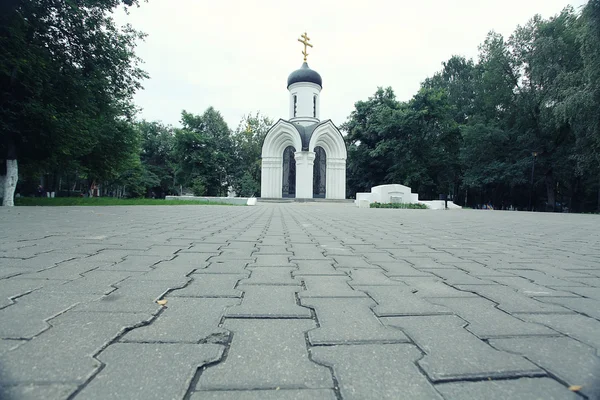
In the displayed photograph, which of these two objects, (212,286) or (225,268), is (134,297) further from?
(225,268)

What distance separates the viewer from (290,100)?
3712 centimetres

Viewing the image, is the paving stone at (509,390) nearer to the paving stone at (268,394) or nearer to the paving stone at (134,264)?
the paving stone at (268,394)

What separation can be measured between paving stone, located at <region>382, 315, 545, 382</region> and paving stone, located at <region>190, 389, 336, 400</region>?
436mm

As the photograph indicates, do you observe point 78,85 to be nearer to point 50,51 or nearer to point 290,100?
point 50,51

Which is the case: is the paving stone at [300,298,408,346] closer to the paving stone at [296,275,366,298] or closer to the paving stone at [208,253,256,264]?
the paving stone at [296,275,366,298]

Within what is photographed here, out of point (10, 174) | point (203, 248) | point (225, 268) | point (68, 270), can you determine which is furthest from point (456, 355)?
point (10, 174)

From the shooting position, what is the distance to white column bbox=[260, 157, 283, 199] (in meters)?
33.7

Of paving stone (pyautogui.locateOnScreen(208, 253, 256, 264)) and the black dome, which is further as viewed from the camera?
the black dome

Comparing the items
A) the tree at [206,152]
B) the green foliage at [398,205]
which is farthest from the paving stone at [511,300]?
the tree at [206,152]

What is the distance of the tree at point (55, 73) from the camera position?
11234 millimetres

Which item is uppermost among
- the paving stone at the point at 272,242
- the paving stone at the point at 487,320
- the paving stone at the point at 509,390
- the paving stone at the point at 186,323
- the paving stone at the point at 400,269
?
the paving stone at the point at 272,242

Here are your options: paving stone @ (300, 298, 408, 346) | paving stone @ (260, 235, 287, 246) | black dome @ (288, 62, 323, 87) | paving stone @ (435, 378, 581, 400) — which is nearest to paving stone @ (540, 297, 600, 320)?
paving stone @ (435, 378, 581, 400)

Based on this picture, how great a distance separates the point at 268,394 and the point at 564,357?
130 cm

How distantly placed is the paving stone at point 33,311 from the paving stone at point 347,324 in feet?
4.39
